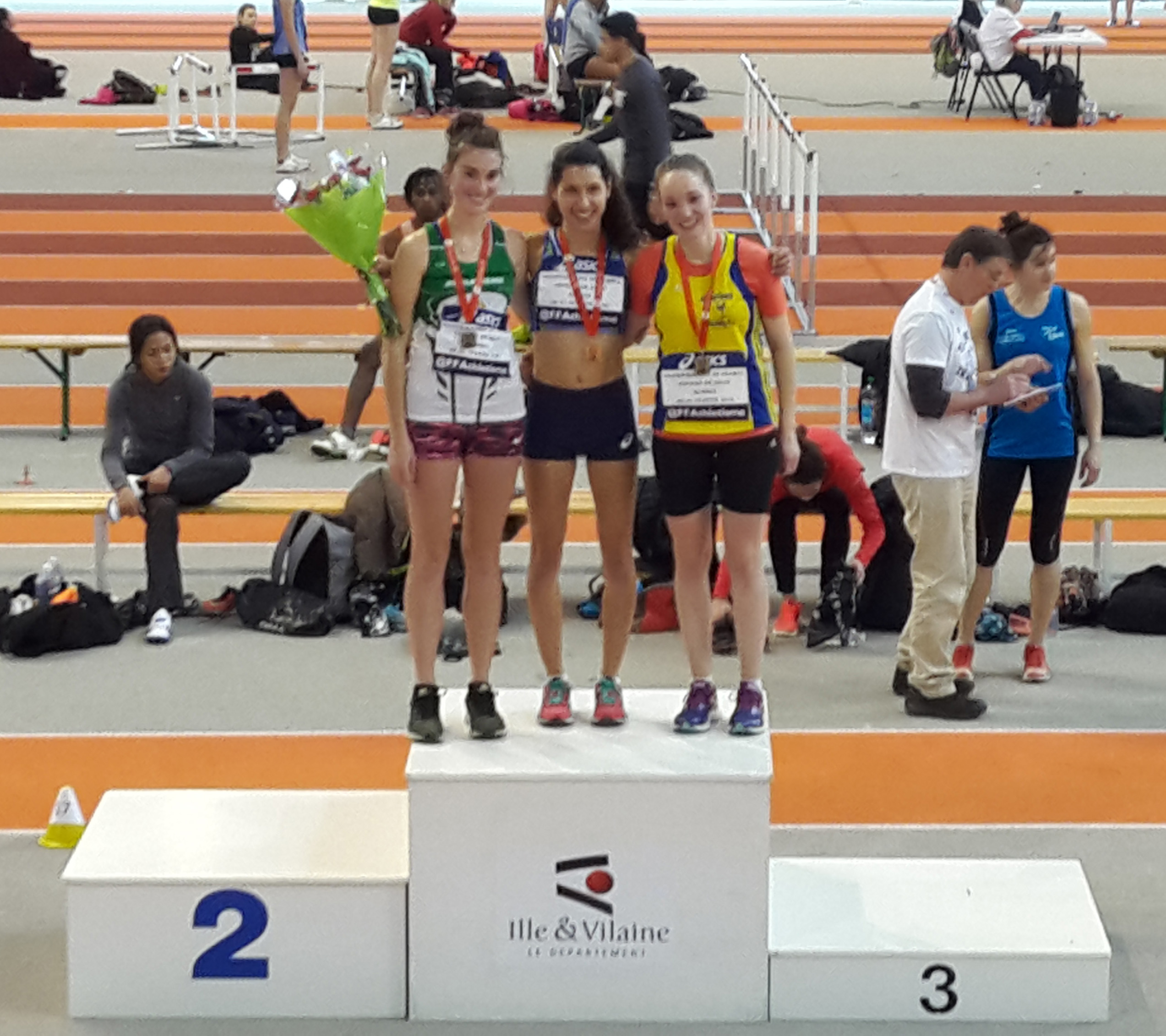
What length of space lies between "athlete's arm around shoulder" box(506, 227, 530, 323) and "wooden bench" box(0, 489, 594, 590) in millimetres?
2780

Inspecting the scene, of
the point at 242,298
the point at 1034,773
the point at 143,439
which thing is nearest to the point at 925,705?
the point at 1034,773

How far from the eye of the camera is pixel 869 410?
11.1 metres

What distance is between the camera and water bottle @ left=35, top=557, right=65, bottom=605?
8172 millimetres

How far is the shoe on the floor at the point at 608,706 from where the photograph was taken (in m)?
5.52

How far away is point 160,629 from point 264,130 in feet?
34.5

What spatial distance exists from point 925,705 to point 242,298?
7.78 meters

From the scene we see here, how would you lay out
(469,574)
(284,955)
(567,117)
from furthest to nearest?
(567,117)
(469,574)
(284,955)

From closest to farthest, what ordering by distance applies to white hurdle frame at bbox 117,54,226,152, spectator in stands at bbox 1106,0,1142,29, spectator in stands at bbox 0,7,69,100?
1. white hurdle frame at bbox 117,54,226,152
2. spectator in stands at bbox 0,7,69,100
3. spectator in stands at bbox 1106,0,1142,29

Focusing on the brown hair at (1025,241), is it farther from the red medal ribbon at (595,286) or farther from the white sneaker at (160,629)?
the white sneaker at (160,629)

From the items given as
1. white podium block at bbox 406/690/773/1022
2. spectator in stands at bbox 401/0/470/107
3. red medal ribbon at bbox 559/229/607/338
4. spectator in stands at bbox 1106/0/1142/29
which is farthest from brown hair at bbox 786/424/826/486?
spectator in stands at bbox 1106/0/1142/29

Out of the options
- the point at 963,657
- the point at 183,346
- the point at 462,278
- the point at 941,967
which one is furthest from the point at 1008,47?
the point at 941,967

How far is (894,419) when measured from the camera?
22.9 feet

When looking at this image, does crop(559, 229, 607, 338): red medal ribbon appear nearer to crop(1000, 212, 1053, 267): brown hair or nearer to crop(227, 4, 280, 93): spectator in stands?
crop(1000, 212, 1053, 267): brown hair

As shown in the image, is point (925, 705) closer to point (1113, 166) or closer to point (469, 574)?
point (469, 574)
